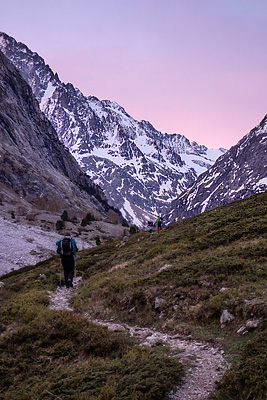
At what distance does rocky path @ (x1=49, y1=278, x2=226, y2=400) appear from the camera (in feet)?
22.0

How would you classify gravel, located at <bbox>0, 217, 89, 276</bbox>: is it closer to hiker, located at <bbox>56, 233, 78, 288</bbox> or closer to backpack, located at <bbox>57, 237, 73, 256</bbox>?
hiker, located at <bbox>56, 233, 78, 288</bbox>

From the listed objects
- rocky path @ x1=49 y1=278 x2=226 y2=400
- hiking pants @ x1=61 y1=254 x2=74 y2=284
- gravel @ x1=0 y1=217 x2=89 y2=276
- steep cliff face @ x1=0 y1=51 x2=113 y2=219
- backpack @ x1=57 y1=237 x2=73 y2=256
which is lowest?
gravel @ x1=0 y1=217 x2=89 y2=276

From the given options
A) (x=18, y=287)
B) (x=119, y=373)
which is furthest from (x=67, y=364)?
(x=18, y=287)

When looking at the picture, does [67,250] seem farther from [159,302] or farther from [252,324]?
[252,324]

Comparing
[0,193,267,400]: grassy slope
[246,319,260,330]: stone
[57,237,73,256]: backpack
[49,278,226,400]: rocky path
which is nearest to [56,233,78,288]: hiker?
[57,237,73,256]: backpack

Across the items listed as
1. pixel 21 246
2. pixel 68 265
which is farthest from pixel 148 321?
pixel 21 246

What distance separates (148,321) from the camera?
11828 millimetres

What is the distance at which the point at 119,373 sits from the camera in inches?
294

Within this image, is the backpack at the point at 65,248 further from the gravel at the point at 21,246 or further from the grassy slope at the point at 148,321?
the gravel at the point at 21,246

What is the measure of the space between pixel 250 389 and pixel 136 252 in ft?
56.1

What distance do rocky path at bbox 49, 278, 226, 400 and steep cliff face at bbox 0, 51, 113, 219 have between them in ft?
328

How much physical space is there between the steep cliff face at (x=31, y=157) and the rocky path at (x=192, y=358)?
100 metres

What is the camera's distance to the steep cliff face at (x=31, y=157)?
11173 centimetres

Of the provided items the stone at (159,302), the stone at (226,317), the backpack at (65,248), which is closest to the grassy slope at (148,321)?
the stone at (159,302)
